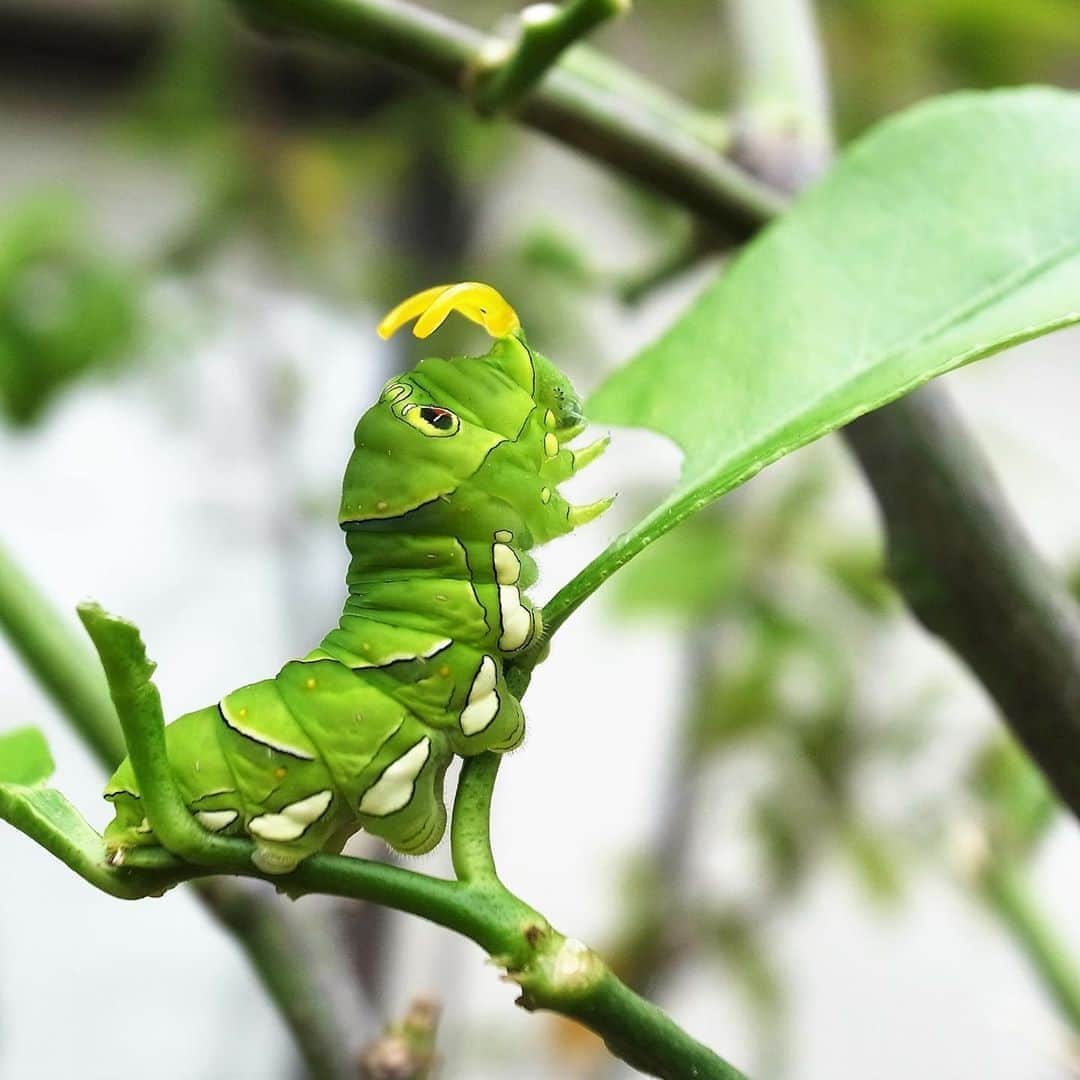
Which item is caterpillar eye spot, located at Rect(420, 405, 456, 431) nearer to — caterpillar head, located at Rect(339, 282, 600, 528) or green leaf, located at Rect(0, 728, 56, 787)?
caterpillar head, located at Rect(339, 282, 600, 528)

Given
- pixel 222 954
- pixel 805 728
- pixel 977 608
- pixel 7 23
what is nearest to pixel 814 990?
pixel 805 728

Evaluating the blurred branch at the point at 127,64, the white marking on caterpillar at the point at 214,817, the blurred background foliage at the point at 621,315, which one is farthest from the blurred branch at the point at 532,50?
the blurred branch at the point at 127,64

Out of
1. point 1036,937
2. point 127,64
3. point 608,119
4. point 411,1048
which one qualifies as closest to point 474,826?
point 411,1048

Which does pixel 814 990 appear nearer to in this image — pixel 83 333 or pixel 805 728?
pixel 805 728

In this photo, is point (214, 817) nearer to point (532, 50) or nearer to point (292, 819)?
point (292, 819)

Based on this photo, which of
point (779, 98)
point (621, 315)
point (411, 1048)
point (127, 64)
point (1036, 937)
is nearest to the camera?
point (411, 1048)

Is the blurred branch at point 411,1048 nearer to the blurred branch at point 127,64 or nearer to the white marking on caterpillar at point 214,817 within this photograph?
the white marking on caterpillar at point 214,817
